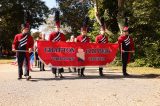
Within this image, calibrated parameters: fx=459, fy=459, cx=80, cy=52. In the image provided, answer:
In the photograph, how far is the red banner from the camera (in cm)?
1693

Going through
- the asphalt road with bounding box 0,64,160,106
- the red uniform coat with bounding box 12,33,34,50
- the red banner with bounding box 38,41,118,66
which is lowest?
the asphalt road with bounding box 0,64,160,106

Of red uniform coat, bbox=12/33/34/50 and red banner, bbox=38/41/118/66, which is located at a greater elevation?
red uniform coat, bbox=12/33/34/50

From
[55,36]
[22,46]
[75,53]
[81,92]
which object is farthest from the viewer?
[75,53]

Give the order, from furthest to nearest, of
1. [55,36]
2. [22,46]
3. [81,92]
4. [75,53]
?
[75,53], [55,36], [22,46], [81,92]

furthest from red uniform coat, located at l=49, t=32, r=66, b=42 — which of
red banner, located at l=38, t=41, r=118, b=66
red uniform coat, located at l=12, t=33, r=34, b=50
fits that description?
red uniform coat, located at l=12, t=33, r=34, b=50

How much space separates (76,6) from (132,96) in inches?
2539

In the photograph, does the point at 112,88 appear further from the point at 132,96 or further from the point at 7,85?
the point at 7,85

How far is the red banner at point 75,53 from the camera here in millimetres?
16931

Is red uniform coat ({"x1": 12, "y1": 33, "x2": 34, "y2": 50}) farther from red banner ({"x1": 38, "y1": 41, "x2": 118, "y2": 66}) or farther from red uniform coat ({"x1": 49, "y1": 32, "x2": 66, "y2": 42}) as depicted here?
red uniform coat ({"x1": 49, "y1": 32, "x2": 66, "y2": 42})

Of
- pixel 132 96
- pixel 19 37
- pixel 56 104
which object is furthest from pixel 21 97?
pixel 19 37

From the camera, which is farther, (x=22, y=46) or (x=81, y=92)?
(x=22, y=46)

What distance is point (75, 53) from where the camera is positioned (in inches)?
687

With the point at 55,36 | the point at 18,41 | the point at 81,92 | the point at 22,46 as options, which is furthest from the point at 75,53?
the point at 81,92

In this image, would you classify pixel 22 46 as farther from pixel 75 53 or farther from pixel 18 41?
pixel 75 53
